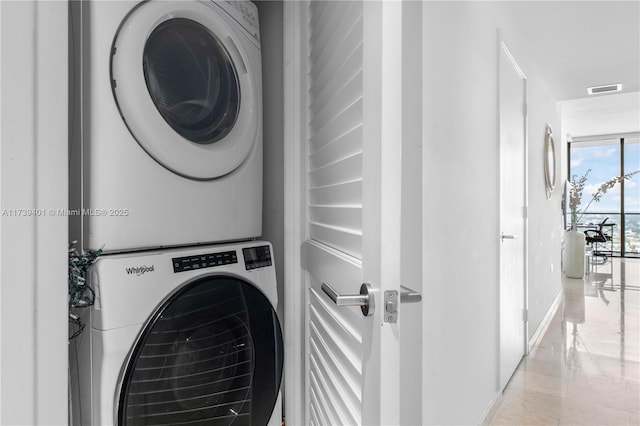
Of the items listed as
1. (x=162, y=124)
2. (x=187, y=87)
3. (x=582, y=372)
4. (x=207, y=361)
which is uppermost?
(x=187, y=87)

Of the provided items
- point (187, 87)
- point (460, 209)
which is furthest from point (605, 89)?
point (187, 87)

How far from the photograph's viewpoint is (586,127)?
22.0ft

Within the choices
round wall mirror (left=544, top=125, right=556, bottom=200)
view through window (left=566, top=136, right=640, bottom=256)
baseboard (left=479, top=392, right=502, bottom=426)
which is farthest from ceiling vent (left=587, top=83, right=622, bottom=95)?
view through window (left=566, top=136, right=640, bottom=256)

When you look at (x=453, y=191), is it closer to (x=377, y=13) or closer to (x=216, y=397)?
(x=377, y=13)

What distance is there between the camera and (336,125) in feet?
3.32

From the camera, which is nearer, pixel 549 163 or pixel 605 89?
pixel 549 163

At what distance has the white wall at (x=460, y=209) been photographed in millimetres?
1304

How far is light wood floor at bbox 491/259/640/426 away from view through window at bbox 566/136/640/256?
4344 millimetres

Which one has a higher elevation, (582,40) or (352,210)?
(582,40)

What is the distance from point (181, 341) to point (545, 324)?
357 centimetres

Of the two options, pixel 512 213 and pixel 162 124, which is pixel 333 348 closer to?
pixel 162 124

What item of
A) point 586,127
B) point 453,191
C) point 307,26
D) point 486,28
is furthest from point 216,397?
point 586,127

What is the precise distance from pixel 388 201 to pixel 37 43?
29.6 inches

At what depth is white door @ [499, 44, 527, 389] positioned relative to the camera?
222 cm
